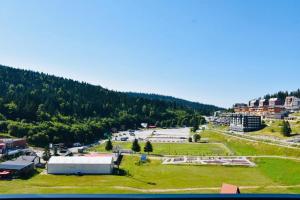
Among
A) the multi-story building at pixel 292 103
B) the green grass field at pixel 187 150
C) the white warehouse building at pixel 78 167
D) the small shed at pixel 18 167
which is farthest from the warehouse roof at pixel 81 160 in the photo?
the multi-story building at pixel 292 103

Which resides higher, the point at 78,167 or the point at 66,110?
the point at 66,110

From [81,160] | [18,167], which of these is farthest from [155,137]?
[18,167]

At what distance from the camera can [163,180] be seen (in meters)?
41.3

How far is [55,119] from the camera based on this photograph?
325 ft

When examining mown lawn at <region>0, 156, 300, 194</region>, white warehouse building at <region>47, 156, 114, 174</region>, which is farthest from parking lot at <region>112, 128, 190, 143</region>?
white warehouse building at <region>47, 156, 114, 174</region>

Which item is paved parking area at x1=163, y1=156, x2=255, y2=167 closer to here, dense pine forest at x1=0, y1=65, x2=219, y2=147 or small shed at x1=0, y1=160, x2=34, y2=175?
small shed at x1=0, y1=160, x2=34, y2=175

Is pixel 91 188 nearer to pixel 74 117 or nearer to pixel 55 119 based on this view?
pixel 55 119

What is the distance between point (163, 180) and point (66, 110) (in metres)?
80.5

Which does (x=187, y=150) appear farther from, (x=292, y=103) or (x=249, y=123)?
(x=292, y=103)

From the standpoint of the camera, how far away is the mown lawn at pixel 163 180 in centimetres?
3522

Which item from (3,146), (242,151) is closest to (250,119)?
(242,151)

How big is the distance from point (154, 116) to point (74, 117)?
4990cm

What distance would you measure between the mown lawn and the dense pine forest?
111 feet

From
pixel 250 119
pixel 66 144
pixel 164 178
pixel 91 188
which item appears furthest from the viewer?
pixel 250 119
